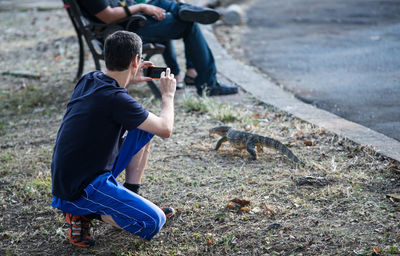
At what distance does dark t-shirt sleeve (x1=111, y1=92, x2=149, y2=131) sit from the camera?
2848 mm

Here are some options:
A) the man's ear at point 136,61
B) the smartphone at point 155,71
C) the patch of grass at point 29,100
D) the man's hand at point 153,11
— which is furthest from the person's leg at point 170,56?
the man's ear at point 136,61

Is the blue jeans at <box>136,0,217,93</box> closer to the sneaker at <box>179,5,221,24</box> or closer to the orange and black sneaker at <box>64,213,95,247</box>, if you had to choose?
the sneaker at <box>179,5,221,24</box>

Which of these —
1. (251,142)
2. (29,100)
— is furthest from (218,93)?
(29,100)

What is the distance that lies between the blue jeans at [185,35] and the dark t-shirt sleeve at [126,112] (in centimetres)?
326

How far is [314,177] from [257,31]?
737 centimetres

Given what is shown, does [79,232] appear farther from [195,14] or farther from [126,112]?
[195,14]

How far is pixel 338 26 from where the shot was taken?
33.9ft

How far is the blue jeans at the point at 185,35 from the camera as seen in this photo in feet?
19.7

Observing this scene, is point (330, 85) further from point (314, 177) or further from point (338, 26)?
point (338, 26)

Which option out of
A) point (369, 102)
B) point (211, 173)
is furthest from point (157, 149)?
point (369, 102)

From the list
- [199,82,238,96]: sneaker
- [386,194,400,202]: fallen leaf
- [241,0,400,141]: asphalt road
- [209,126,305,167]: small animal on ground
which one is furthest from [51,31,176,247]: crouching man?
[199,82,238,96]: sneaker

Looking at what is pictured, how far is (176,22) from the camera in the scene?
6023 mm

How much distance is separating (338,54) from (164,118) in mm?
5640

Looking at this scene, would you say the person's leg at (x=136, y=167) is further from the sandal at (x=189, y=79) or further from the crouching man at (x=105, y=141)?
the sandal at (x=189, y=79)
